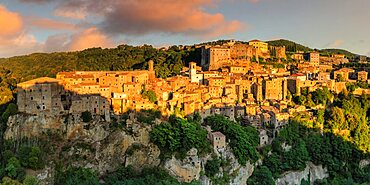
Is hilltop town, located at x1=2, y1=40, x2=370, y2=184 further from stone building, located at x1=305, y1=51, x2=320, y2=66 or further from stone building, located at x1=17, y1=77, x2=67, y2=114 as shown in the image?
stone building, located at x1=305, y1=51, x2=320, y2=66

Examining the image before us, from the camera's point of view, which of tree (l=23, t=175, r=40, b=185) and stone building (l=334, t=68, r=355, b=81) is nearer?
tree (l=23, t=175, r=40, b=185)

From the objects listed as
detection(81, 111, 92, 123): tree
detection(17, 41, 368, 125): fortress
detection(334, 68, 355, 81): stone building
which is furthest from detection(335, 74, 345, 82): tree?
detection(81, 111, 92, 123): tree

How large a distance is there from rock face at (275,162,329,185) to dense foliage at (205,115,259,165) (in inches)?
141

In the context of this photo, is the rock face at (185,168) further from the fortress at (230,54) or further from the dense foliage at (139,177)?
the fortress at (230,54)

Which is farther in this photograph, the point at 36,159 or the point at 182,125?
the point at 182,125

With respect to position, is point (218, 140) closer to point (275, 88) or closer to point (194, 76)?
point (194, 76)

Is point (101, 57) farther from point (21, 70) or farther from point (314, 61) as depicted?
point (314, 61)

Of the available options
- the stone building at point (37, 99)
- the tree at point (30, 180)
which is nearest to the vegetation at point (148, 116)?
the stone building at point (37, 99)

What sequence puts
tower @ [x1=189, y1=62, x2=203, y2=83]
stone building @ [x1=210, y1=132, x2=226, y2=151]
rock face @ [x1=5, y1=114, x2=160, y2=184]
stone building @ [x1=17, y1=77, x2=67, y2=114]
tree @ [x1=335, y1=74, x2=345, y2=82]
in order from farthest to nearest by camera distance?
tree @ [x1=335, y1=74, x2=345, y2=82] < tower @ [x1=189, y1=62, x2=203, y2=83] < stone building @ [x1=210, y1=132, x2=226, y2=151] < stone building @ [x1=17, y1=77, x2=67, y2=114] < rock face @ [x1=5, y1=114, x2=160, y2=184]

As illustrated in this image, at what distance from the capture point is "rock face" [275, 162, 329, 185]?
35.8 meters

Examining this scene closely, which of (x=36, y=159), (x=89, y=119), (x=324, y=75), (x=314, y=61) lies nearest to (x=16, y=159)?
(x=36, y=159)

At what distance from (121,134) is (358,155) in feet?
78.6

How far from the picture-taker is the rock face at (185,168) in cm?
3026

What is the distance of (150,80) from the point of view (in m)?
39.2
